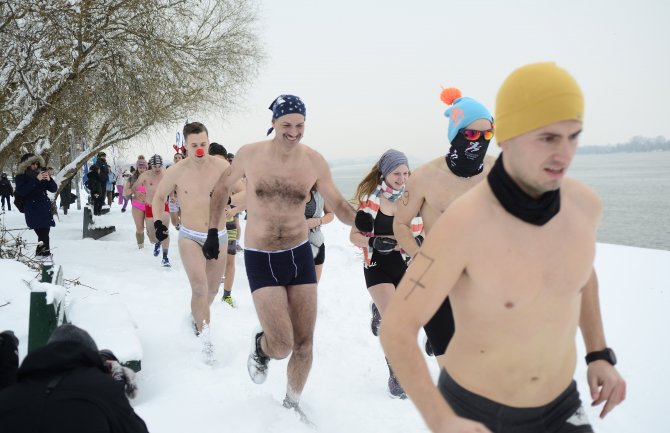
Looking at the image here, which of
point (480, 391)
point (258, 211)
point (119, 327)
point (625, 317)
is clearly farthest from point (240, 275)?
point (480, 391)

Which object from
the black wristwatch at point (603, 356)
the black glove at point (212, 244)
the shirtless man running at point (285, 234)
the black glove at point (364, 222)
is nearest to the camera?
the black wristwatch at point (603, 356)

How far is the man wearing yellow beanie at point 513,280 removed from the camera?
1.54m

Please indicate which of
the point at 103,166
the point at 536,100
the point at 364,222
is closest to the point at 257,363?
the point at 364,222

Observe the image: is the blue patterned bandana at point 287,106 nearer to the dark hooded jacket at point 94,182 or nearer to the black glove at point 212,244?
the black glove at point 212,244

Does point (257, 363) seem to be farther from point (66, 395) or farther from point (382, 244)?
point (66, 395)

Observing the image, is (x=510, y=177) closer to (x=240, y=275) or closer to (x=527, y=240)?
(x=527, y=240)

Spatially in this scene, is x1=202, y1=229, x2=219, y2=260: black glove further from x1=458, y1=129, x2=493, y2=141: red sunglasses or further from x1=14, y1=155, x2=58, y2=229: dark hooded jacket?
x1=14, y1=155, x2=58, y2=229: dark hooded jacket

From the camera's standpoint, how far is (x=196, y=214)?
5.71m

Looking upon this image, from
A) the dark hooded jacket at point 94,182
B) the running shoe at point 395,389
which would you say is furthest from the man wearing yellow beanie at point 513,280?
the dark hooded jacket at point 94,182

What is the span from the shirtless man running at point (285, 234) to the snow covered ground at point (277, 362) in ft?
1.41

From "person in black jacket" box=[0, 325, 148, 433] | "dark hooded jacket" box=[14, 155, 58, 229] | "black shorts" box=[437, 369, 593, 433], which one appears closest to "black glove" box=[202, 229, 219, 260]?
"person in black jacket" box=[0, 325, 148, 433]

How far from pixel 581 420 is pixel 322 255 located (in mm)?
4556

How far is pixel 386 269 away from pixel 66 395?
10.3 ft

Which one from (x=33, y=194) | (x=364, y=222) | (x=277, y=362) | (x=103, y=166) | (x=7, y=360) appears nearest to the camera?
(x=7, y=360)
